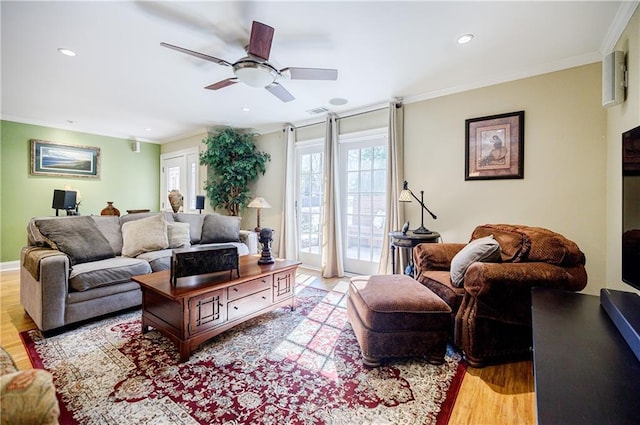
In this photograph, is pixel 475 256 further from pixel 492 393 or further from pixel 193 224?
pixel 193 224

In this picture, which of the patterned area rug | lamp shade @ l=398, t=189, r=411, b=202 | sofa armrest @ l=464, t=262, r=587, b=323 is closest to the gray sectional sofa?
the patterned area rug

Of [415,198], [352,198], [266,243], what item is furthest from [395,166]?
[266,243]

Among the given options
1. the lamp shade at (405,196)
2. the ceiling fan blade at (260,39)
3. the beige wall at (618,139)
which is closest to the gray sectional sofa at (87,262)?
the ceiling fan blade at (260,39)

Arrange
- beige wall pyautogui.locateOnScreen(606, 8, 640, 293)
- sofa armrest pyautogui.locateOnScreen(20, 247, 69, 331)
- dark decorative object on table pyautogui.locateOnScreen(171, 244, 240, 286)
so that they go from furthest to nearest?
1. sofa armrest pyautogui.locateOnScreen(20, 247, 69, 331)
2. dark decorative object on table pyautogui.locateOnScreen(171, 244, 240, 286)
3. beige wall pyautogui.locateOnScreen(606, 8, 640, 293)

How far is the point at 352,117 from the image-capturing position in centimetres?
402

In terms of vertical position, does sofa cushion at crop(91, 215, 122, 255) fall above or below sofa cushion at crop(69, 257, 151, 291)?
above

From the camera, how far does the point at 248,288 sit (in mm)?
2277

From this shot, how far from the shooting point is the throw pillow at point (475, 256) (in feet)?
6.63

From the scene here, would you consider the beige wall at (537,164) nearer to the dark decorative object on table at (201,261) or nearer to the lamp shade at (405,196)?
the lamp shade at (405,196)

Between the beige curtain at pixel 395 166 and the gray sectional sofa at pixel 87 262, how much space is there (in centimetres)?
261

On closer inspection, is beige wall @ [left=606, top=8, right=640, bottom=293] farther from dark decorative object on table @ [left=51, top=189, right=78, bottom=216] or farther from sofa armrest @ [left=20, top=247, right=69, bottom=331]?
dark decorative object on table @ [left=51, top=189, right=78, bottom=216]

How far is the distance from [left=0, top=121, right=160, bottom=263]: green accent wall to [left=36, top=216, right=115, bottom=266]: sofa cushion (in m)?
2.99

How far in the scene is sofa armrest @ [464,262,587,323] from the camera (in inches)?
69.0

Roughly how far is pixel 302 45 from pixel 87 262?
277cm
